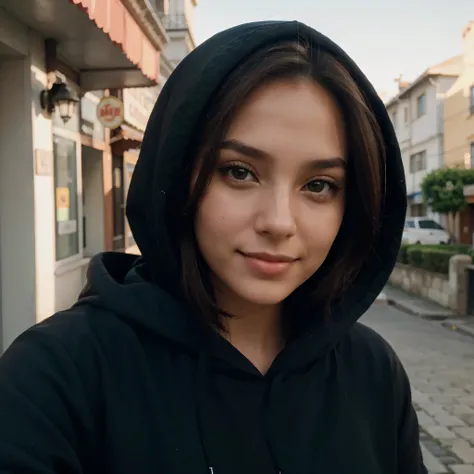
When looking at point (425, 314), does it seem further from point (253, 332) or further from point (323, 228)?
point (323, 228)

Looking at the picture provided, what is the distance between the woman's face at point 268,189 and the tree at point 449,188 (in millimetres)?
22615

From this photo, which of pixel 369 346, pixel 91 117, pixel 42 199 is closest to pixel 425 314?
pixel 91 117

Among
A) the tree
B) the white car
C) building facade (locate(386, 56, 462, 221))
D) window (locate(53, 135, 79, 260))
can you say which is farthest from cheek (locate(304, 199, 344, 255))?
building facade (locate(386, 56, 462, 221))

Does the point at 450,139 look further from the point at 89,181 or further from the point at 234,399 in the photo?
the point at 234,399

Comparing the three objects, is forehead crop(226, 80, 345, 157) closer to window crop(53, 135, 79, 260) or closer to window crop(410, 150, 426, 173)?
window crop(53, 135, 79, 260)

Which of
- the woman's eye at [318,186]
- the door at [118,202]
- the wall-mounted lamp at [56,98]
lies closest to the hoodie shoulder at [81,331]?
the woman's eye at [318,186]

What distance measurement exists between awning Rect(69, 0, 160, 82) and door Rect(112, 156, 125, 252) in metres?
3.24

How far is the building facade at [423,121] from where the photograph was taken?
28.7 metres

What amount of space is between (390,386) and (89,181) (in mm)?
8596

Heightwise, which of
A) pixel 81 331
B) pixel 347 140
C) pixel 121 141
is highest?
pixel 121 141

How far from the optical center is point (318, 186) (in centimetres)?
117

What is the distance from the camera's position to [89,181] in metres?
9.32

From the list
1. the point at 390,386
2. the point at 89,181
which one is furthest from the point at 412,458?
the point at 89,181

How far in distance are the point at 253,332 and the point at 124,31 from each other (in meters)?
5.18
